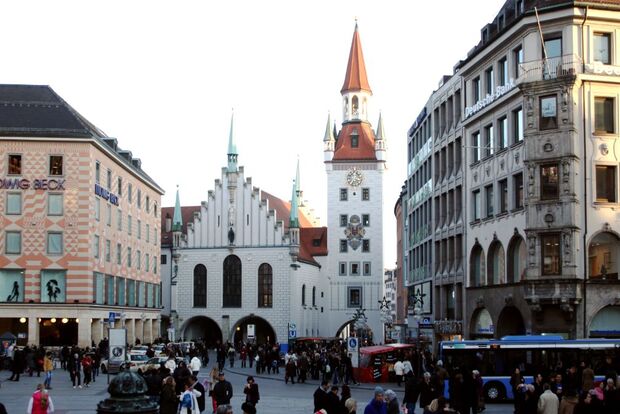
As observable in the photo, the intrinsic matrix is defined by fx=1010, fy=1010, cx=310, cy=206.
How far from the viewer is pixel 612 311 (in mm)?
39312

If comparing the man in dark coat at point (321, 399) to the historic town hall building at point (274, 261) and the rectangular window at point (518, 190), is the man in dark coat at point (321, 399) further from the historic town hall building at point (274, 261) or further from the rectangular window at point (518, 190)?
the historic town hall building at point (274, 261)

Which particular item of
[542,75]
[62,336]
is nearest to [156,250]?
[62,336]

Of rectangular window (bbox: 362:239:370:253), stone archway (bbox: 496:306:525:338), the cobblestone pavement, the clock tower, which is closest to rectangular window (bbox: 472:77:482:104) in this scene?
stone archway (bbox: 496:306:525:338)

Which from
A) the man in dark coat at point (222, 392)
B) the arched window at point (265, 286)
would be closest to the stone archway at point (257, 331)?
Answer: the arched window at point (265, 286)

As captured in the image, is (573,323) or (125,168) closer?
(573,323)

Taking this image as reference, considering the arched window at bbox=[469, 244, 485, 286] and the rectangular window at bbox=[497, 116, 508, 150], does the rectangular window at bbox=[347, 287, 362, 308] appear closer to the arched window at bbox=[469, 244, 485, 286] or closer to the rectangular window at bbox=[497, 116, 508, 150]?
the arched window at bbox=[469, 244, 485, 286]

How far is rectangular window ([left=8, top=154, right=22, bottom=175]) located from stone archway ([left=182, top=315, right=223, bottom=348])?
40.2 meters

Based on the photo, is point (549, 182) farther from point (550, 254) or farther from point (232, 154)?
point (232, 154)

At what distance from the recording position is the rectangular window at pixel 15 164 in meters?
57.6

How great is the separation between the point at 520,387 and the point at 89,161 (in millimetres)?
40796

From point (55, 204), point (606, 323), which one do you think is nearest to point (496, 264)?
point (606, 323)

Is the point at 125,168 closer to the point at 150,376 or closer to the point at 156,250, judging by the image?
the point at 156,250

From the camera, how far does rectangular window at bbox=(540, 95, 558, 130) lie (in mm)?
39656

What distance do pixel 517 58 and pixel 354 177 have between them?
65220mm
